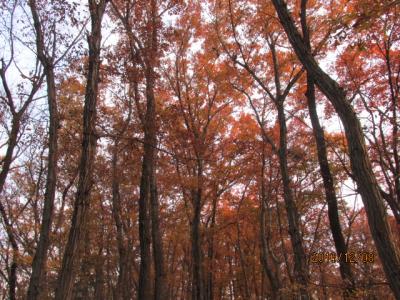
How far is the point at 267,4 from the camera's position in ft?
32.9

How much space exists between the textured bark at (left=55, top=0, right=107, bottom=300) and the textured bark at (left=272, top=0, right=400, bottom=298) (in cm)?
386

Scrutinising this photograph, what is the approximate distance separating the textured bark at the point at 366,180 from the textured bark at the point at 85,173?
152 inches

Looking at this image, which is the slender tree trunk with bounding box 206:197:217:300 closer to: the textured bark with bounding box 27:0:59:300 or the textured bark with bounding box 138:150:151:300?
the textured bark with bounding box 138:150:151:300

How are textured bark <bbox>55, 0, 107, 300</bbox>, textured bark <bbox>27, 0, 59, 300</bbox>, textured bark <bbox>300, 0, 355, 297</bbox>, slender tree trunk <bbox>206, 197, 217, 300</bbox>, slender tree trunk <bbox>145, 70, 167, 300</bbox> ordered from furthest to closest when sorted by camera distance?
slender tree trunk <bbox>206, 197, 217, 300</bbox> → slender tree trunk <bbox>145, 70, 167, 300</bbox> → textured bark <bbox>27, 0, 59, 300</bbox> → textured bark <bbox>300, 0, 355, 297</bbox> → textured bark <bbox>55, 0, 107, 300</bbox>

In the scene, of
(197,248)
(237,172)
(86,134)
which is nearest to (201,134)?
(237,172)

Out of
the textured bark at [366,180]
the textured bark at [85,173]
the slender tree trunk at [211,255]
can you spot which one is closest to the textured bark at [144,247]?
the textured bark at [85,173]

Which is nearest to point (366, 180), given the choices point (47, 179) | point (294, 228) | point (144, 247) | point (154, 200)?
point (294, 228)

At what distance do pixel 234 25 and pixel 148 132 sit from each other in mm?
4502

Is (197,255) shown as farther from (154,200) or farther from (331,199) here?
(331,199)

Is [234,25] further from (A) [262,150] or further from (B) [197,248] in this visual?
(B) [197,248]

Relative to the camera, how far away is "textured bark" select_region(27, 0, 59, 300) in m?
7.57

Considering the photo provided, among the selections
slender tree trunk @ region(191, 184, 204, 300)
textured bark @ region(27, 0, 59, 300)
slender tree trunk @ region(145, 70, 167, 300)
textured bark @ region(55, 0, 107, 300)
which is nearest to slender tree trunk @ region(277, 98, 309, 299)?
slender tree trunk @ region(145, 70, 167, 300)

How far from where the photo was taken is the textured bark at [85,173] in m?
5.35

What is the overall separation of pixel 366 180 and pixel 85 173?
4304 millimetres
